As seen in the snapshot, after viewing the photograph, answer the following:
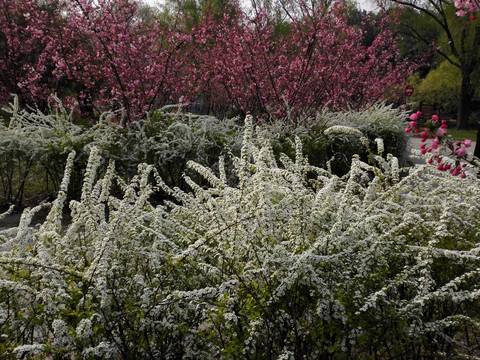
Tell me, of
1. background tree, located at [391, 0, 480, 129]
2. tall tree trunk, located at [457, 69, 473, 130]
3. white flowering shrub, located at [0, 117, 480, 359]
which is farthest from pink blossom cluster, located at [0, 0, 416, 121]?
tall tree trunk, located at [457, 69, 473, 130]

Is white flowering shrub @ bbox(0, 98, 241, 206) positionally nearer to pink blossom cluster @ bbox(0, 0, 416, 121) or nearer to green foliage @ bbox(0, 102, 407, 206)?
green foliage @ bbox(0, 102, 407, 206)

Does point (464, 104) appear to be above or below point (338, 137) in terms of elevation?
below

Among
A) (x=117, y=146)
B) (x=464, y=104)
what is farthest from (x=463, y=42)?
(x=117, y=146)

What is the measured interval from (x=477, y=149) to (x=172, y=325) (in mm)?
9223

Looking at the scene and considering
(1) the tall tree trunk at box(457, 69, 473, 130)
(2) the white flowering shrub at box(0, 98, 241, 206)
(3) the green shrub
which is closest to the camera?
(2) the white flowering shrub at box(0, 98, 241, 206)

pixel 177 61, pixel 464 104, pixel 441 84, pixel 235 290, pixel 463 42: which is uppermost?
pixel 463 42

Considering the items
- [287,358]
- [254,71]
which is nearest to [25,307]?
[287,358]

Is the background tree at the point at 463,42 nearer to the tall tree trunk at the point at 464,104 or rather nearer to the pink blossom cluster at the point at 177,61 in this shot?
the tall tree trunk at the point at 464,104

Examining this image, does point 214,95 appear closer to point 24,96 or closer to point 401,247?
point 24,96

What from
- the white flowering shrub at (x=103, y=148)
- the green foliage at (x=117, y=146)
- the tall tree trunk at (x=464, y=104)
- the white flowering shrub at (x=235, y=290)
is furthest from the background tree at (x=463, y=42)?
the white flowering shrub at (x=235, y=290)

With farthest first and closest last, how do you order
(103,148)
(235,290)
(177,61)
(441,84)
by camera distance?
(441,84) < (177,61) < (103,148) < (235,290)

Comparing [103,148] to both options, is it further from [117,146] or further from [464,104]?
[464,104]

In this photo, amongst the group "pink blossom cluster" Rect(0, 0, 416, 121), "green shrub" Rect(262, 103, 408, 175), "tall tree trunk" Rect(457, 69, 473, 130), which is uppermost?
"pink blossom cluster" Rect(0, 0, 416, 121)

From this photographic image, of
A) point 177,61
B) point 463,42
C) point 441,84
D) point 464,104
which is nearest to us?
point 177,61
